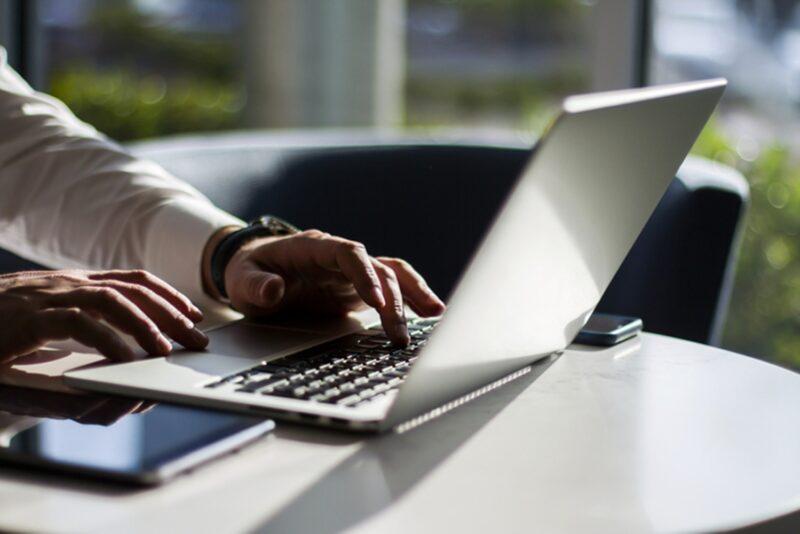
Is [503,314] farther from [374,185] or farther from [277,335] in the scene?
[374,185]

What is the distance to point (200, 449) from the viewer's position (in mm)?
720

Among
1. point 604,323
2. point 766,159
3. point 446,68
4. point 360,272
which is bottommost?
point 446,68

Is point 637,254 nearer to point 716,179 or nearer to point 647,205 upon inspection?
point 716,179

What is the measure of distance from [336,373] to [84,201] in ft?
2.09

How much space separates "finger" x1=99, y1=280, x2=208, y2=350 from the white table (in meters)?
0.21

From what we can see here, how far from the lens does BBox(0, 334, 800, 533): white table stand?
65 centimetres

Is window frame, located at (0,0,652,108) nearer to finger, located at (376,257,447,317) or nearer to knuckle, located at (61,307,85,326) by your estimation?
finger, located at (376,257,447,317)

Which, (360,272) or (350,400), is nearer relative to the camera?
(350,400)

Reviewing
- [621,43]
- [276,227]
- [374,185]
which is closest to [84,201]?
[276,227]

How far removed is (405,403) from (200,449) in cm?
14

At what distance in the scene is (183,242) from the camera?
4.35 feet

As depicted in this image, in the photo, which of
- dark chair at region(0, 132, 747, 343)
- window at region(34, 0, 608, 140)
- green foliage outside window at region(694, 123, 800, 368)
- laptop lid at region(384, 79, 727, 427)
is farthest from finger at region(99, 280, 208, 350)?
window at region(34, 0, 608, 140)

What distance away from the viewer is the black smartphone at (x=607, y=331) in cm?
117

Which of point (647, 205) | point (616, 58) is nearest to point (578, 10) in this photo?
point (616, 58)
